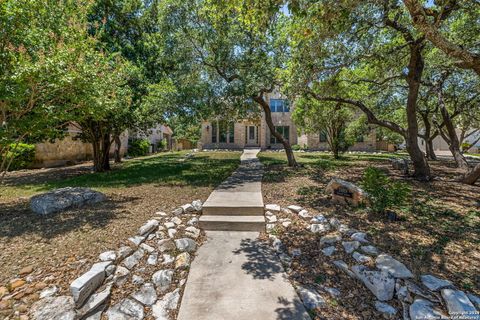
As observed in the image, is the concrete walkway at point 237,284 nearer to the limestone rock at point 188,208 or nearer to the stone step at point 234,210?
the stone step at point 234,210

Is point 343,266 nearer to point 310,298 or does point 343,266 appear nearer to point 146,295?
point 310,298

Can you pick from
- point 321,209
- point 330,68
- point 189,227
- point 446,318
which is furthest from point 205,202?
point 330,68

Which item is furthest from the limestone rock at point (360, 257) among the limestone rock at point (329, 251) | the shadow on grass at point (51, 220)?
the shadow on grass at point (51, 220)

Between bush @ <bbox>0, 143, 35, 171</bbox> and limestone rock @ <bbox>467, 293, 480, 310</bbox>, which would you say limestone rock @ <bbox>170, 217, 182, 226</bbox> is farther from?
bush @ <bbox>0, 143, 35, 171</bbox>

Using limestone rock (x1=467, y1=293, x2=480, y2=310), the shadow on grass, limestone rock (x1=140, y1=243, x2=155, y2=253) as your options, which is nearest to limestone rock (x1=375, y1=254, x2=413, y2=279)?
limestone rock (x1=467, y1=293, x2=480, y2=310)

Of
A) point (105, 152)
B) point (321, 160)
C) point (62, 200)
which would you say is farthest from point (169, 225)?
point (321, 160)

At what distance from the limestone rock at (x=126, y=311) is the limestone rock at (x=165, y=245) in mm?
1070

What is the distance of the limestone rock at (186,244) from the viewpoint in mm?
4047

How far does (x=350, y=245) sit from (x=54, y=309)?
410 centimetres

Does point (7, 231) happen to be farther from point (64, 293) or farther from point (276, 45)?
point (276, 45)

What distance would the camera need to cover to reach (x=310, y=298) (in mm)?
2951

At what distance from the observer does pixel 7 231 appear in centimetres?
407

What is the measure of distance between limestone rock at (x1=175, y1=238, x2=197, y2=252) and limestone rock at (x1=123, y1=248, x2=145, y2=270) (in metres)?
0.60

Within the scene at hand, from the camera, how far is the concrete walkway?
2.73m
